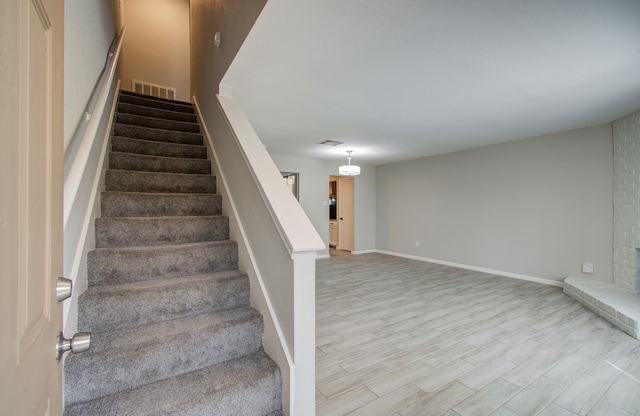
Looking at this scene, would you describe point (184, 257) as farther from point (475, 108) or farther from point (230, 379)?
point (475, 108)

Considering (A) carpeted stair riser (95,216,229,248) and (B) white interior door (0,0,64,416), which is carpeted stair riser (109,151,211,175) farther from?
(B) white interior door (0,0,64,416)

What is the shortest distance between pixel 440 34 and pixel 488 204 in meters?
4.20

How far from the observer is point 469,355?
2332 mm

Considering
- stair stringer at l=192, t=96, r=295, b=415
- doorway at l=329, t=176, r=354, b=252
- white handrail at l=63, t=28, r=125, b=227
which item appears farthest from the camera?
doorway at l=329, t=176, r=354, b=252

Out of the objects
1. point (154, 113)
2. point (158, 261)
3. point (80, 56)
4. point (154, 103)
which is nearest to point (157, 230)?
point (158, 261)

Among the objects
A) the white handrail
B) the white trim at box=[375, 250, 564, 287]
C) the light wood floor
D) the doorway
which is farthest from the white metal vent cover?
the white trim at box=[375, 250, 564, 287]

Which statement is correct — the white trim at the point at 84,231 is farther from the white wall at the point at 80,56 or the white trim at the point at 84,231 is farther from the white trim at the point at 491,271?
the white trim at the point at 491,271

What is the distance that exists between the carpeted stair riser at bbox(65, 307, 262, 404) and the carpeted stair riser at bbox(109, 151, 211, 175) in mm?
1575

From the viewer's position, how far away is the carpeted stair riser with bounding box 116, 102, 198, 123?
3.24m

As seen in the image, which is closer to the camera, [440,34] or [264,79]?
[440,34]

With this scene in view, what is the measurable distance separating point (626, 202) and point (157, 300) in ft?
17.1

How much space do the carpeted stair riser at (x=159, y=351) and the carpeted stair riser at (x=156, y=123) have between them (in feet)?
7.97

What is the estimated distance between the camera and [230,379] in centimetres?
141

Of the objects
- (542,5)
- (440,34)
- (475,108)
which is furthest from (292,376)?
(475,108)
